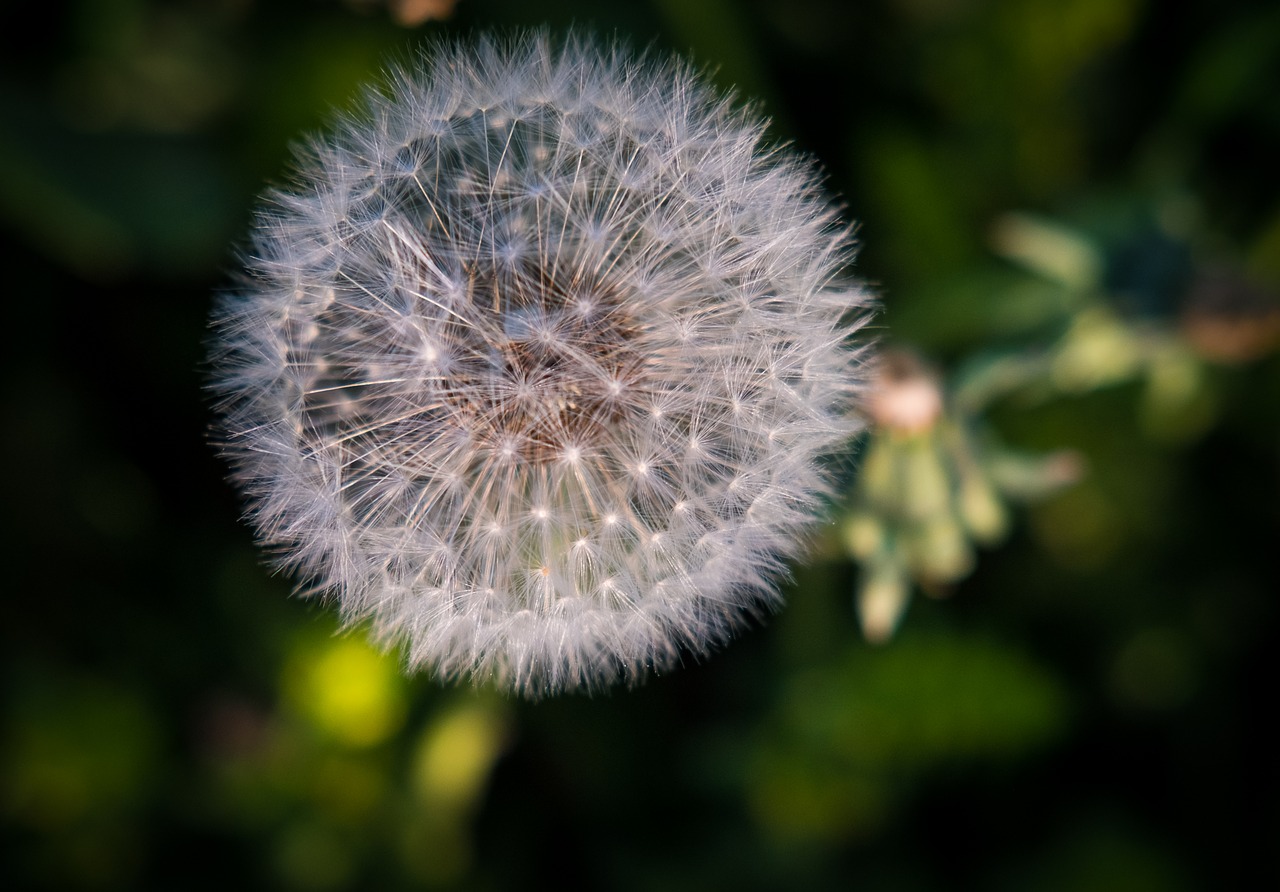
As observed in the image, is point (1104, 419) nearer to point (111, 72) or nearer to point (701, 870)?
point (701, 870)

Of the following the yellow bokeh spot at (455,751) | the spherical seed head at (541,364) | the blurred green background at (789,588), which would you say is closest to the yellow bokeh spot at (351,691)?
the blurred green background at (789,588)

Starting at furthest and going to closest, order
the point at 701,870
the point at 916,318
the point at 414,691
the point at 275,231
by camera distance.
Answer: the point at 701,870 → the point at 414,691 → the point at 916,318 → the point at 275,231

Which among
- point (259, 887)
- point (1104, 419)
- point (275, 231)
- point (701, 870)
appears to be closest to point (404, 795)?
point (259, 887)

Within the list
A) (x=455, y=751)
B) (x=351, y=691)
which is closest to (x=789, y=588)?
(x=455, y=751)

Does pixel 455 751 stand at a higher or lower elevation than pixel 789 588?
lower

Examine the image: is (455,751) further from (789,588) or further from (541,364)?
(541,364)

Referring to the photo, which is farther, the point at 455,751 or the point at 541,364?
the point at 455,751

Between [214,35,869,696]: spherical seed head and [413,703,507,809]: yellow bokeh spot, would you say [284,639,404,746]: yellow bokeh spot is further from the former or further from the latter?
[214,35,869,696]: spherical seed head
